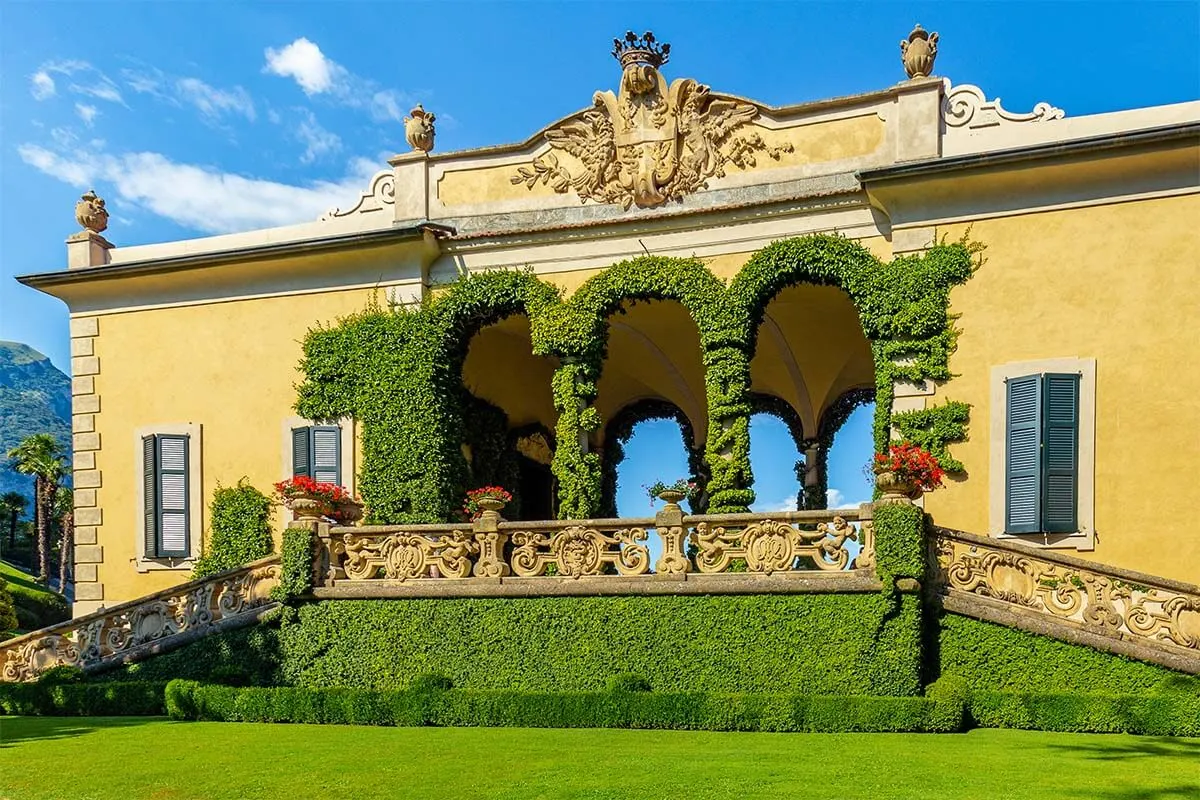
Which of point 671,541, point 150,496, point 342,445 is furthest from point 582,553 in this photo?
point 150,496

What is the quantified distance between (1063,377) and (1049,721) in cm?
552

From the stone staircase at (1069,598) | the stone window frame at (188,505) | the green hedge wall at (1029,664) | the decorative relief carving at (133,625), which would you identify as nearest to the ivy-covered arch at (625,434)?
the stone window frame at (188,505)

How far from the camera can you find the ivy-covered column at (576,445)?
1864cm

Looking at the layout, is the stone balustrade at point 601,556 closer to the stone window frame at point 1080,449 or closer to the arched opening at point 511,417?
the stone window frame at point 1080,449

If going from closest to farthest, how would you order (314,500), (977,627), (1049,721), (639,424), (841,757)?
(841,757), (1049,721), (977,627), (314,500), (639,424)

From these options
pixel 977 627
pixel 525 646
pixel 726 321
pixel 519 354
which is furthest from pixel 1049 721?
pixel 519 354

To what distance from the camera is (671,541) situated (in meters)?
15.5

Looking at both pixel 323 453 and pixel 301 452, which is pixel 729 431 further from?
pixel 301 452

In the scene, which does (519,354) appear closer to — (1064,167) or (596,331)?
(596,331)

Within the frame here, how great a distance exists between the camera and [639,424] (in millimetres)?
26062

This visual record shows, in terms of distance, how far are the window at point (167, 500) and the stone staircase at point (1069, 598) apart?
13.9 metres

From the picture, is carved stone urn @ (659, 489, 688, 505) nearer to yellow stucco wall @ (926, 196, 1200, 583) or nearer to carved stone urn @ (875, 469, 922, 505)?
carved stone urn @ (875, 469, 922, 505)

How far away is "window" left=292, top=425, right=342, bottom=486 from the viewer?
20141 mm

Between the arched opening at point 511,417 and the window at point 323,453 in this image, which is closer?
the window at point 323,453
